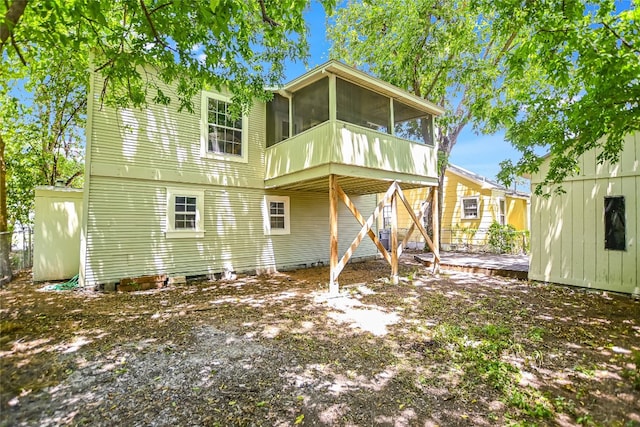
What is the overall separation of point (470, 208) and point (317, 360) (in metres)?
14.5

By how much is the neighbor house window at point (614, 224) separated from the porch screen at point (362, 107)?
541 cm

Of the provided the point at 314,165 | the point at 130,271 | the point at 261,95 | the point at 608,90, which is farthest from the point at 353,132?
the point at 130,271

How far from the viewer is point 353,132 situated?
7414mm

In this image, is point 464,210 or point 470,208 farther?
point 464,210

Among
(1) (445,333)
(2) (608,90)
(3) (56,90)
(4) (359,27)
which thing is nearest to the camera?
(2) (608,90)

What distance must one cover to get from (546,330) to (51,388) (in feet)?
21.5

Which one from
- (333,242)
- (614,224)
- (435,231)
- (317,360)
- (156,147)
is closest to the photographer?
(317,360)

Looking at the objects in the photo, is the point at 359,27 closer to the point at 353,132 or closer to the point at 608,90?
the point at 353,132

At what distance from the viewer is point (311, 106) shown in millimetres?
8195

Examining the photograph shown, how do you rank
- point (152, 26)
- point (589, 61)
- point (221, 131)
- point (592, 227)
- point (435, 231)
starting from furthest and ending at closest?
point (435, 231) < point (221, 131) < point (592, 227) < point (152, 26) < point (589, 61)

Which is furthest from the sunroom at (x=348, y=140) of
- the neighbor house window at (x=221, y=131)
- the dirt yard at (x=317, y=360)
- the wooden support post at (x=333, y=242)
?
the dirt yard at (x=317, y=360)

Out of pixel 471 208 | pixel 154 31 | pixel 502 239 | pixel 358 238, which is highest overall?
pixel 154 31

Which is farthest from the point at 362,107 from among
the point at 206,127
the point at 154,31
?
the point at 154,31

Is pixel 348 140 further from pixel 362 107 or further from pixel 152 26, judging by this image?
pixel 152 26
